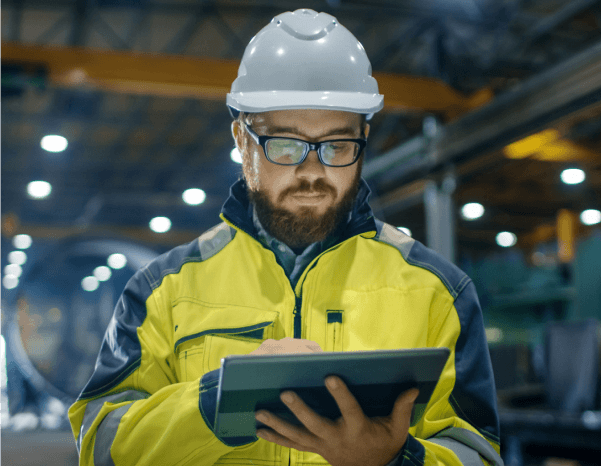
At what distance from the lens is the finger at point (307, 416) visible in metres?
0.92

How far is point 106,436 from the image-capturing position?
3.58 feet

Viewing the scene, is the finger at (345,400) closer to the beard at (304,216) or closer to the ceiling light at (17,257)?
the beard at (304,216)

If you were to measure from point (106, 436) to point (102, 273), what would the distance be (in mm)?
6773

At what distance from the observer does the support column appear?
657cm

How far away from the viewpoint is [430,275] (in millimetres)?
1245

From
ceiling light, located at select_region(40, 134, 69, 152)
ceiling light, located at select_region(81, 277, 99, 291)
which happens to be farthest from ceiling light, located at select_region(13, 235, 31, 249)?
ceiling light, located at select_region(40, 134, 69, 152)

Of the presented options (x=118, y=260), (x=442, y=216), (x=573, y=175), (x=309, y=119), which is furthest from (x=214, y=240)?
(x=573, y=175)

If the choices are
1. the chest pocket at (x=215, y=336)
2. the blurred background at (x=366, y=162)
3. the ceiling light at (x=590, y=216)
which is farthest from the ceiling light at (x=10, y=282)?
the ceiling light at (x=590, y=216)

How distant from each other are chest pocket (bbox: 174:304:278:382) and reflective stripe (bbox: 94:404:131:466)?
145mm

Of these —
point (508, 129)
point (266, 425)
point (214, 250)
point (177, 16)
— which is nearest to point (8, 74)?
point (177, 16)

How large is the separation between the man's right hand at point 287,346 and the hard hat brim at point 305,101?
0.46m

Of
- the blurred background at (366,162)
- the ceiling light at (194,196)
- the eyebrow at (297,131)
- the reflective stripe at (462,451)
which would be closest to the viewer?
the reflective stripe at (462,451)

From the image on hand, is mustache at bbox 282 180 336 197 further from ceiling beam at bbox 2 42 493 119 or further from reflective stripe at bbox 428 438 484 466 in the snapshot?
ceiling beam at bbox 2 42 493 119

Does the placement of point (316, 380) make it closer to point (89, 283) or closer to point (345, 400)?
point (345, 400)
